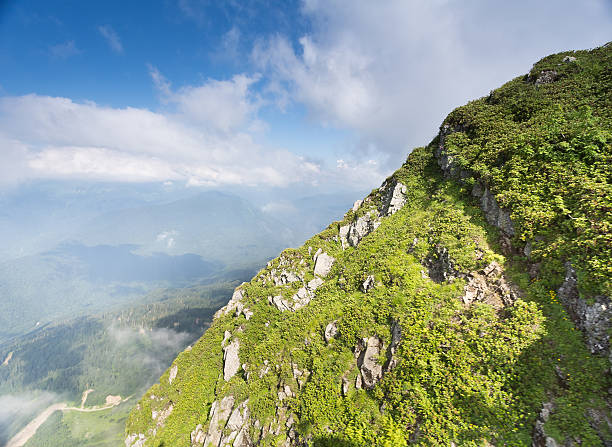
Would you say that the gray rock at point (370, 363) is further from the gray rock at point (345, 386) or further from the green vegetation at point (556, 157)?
the green vegetation at point (556, 157)

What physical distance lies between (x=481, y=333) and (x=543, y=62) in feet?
91.4

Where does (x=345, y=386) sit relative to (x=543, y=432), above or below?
below

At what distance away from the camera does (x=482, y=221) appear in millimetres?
14703

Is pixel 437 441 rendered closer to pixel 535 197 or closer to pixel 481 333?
pixel 481 333

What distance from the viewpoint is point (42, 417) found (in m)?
148

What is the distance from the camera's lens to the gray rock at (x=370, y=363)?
12.8 metres

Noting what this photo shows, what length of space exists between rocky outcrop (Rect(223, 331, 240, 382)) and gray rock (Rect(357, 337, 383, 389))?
16502 mm

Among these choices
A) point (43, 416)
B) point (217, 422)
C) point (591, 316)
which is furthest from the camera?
point (43, 416)

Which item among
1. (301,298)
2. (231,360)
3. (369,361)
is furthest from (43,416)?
(369,361)


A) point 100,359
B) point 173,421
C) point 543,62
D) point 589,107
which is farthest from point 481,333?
point 100,359

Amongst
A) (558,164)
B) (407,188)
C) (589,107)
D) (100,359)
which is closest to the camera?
(558,164)

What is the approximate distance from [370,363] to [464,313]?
611cm

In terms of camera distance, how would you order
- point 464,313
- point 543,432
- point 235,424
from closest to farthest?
point 543,432 → point 464,313 → point 235,424

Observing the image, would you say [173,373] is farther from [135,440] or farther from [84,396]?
[84,396]
